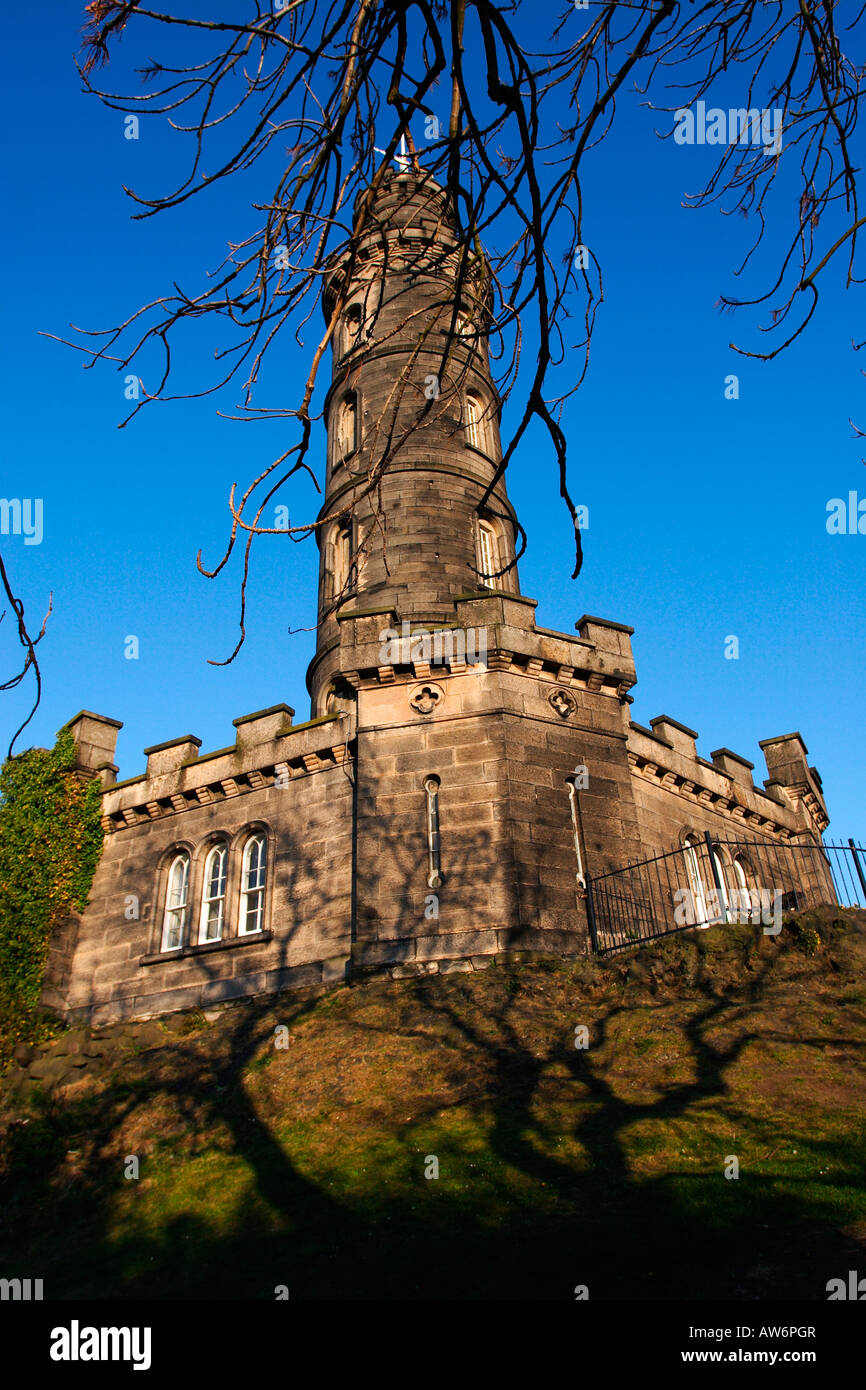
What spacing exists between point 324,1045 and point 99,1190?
2.70m

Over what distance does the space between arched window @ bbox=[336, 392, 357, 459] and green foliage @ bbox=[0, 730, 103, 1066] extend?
320 inches

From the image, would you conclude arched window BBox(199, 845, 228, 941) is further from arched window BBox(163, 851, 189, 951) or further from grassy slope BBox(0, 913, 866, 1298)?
grassy slope BBox(0, 913, 866, 1298)

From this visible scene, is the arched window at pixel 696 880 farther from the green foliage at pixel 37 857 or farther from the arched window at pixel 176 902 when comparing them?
the green foliage at pixel 37 857

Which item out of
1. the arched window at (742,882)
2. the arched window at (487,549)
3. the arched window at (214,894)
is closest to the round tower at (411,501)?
the arched window at (487,549)

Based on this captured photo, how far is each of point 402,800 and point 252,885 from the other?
336 cm

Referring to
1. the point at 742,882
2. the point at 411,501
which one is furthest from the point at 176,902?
the point at 742,882

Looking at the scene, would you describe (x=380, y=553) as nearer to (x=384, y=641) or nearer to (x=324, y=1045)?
(x=384, y=641)

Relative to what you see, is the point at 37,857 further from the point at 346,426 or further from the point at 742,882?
the point at 742,882

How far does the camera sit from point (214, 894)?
15.5 meters

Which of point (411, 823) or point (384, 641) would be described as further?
point (384, 641)

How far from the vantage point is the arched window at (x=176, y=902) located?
15594 mm

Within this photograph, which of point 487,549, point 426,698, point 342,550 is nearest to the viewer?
point 426,698
